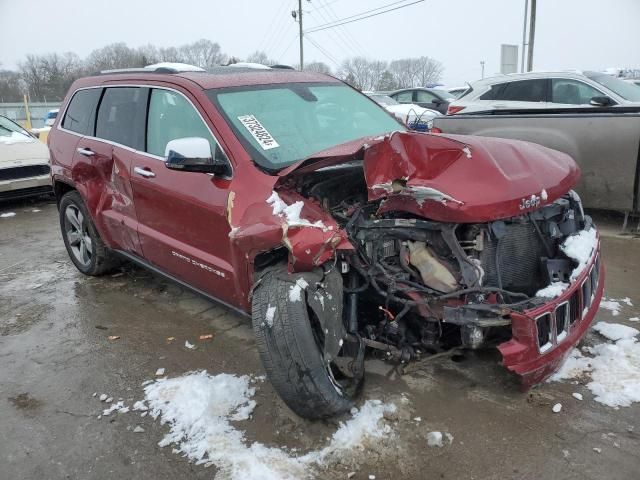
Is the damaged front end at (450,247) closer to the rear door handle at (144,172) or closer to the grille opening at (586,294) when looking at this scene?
the grille opening at (586,294)

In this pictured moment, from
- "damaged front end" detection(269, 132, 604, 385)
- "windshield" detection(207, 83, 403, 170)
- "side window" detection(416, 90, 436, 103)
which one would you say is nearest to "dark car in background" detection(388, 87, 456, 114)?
"side window" detection(416, 90, 436, 103)

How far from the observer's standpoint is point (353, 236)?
2.81 meters

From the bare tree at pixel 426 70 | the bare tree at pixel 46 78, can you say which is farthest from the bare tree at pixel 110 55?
the bare tree at pixel 426 70

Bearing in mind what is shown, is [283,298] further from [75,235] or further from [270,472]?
[75,235]

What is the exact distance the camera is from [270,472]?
2.37 m

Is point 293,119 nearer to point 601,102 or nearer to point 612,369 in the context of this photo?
point 612,369

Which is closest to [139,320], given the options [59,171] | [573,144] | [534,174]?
[59,171]

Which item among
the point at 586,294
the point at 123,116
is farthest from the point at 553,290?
the point at 123,116

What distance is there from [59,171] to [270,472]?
12.1 feet

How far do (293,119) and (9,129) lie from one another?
7.69m

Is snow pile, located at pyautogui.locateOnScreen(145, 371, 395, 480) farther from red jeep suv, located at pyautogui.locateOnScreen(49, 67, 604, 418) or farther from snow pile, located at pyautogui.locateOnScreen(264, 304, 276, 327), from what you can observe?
snow pile, located at pyautogui.locateOnScreen(264, 304, 276, 327)

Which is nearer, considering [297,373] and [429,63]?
[297,373]

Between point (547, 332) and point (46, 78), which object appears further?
point (46, 78)

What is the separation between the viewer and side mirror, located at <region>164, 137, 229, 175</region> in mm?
2986
